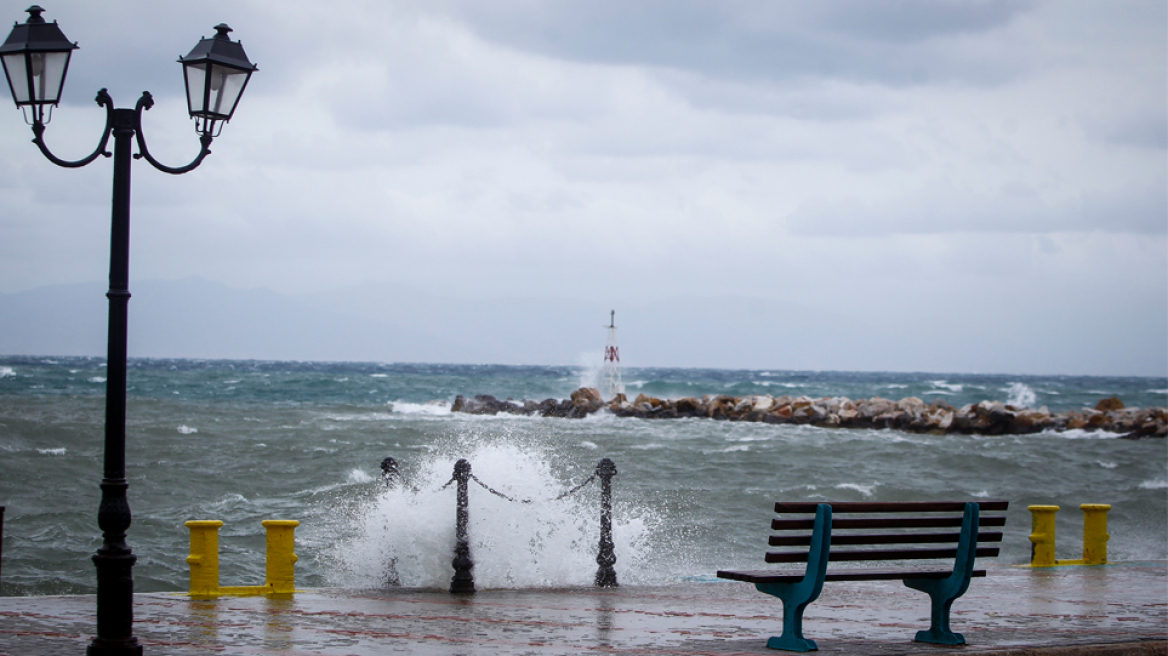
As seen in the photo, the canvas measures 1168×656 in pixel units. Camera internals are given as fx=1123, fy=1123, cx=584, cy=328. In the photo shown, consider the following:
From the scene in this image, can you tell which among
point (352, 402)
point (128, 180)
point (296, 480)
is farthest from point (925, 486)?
point (352, 402)

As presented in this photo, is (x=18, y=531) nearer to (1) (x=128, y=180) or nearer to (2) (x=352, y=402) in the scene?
(1) (x=128, y=180)

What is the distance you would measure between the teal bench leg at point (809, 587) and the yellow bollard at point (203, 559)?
4826 millimetres

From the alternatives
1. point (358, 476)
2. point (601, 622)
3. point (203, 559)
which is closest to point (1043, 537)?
point (601, 622)

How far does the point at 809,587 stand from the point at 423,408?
53830 millimetres

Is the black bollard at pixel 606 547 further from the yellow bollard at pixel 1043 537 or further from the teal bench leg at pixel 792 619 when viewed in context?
the yellow bollard at pixel 1043 537

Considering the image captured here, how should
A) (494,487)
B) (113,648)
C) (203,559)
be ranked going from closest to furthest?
(113,648)
(203,559)
(494,487)

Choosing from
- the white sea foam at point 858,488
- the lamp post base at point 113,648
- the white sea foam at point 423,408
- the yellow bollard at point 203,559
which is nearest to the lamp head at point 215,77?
the lamp post base at point 113,648

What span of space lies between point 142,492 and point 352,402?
42.8 metres

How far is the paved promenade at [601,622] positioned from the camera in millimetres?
7168

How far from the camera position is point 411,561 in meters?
10.9

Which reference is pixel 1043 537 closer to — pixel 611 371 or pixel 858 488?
pixel 858 488

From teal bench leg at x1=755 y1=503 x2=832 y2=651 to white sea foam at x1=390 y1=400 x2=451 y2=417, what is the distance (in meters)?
48.8

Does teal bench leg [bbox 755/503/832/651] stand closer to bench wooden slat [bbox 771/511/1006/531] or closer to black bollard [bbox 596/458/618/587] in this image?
bench wooden slat [bbox 771/511/1006/531]

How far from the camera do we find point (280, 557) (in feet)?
31.9
